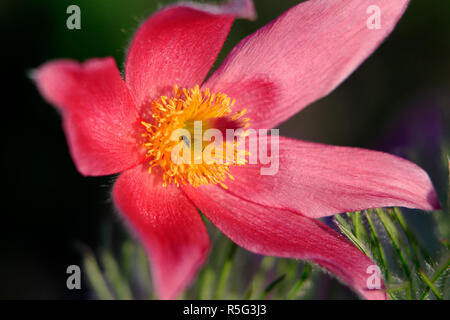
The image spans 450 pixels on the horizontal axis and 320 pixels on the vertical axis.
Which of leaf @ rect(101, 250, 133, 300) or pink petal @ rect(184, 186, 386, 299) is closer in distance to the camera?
pink petal @ rect(184, 186, 386, 299)

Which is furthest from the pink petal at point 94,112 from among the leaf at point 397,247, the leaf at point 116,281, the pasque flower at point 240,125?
the leaf at point 397,247

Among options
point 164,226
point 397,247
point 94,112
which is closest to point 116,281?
point 164,226

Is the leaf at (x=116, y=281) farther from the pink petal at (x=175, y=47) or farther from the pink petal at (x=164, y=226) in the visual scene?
the pink petal at (x=175, y=47)

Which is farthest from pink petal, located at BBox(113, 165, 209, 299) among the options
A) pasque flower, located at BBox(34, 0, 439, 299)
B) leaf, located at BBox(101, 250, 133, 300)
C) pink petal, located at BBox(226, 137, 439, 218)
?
leaf, located at BBox(101, 250, 133, 300)

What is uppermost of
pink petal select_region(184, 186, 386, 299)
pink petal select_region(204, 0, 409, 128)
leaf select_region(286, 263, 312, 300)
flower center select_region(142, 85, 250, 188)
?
pink petal select_region(204, 0, 409, 128)

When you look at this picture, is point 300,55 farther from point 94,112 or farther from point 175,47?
point 94,112

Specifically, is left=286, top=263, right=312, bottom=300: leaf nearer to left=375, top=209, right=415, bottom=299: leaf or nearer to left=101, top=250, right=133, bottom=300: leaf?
left=375, top=209, right=415, bottom=299: leaf
